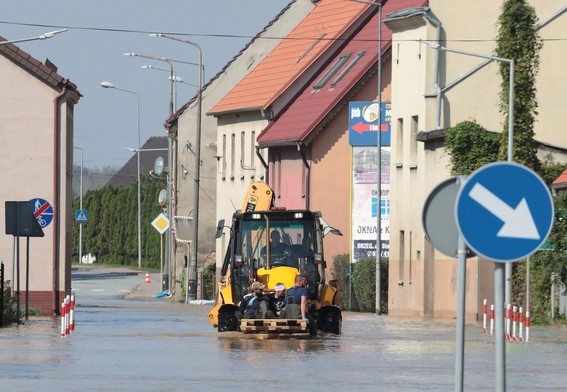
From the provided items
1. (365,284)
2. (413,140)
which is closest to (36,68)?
(413,140)

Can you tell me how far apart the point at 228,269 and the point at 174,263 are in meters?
43.9

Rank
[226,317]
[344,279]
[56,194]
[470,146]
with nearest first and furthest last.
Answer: [226,317] → [56,194] → [470,146] → [344,279]

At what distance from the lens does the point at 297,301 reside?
32.3m

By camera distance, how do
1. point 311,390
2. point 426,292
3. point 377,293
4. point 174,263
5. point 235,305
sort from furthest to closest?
point 174,263 < point 377,293 < point 426,292 < point 235,305 < point 311,390

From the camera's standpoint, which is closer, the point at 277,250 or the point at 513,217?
the point at 513,217

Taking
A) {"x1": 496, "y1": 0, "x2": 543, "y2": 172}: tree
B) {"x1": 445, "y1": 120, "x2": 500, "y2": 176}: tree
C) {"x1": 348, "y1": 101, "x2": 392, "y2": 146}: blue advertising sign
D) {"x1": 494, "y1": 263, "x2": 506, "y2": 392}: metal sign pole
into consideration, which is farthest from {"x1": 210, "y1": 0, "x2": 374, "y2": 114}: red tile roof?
{"x1": 494, "y1": 263, "x2": 506, "y2": 392}: metal sign pole

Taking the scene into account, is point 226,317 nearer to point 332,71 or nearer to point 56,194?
point 56,194

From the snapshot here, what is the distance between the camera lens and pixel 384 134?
2279 inches

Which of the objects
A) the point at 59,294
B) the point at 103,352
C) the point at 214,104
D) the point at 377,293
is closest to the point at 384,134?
Answer: the point at 377,293

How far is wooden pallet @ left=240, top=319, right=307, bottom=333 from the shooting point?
104 ft

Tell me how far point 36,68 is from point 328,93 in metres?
18.7

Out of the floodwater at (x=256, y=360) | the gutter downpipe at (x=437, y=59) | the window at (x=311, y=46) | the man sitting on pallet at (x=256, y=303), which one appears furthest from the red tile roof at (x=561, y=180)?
the window at (x=311, y=46)

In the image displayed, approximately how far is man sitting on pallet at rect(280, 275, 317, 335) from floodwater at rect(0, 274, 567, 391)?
34.5 inches

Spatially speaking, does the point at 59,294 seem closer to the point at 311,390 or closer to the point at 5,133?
the point at 5,133
